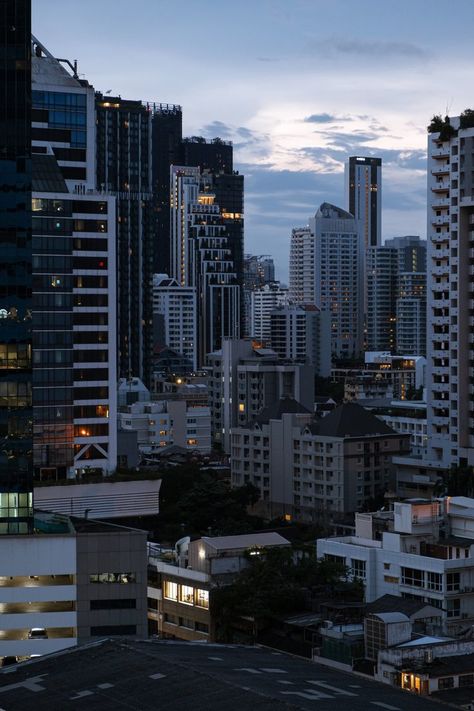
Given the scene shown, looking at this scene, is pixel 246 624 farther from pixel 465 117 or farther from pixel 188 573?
pixel 465 117

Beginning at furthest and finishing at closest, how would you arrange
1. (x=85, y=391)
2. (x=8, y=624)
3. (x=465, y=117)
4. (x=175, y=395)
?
(x=175, y=395)
(x=465, y=117)
(x=85, y=391)
(x=8, y=624)

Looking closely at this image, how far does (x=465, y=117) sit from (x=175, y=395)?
1825 inches

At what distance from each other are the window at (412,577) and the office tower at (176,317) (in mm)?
142362

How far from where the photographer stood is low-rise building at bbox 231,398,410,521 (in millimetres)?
85125

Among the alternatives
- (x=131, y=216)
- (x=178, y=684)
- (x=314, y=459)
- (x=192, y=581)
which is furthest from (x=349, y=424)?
(x=131, y=216)

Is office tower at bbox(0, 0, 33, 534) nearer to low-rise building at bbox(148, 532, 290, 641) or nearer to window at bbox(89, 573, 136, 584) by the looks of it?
window at bbox(89, 573, 136, 584)

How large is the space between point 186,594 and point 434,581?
9.13 m

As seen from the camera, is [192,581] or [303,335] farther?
[303,335]

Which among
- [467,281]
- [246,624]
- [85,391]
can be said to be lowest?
[246,624]

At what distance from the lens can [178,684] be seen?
1372 inches

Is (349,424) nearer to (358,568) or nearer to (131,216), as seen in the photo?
(358,568)

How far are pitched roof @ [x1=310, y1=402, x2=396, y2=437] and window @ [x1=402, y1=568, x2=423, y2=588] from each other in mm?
33855

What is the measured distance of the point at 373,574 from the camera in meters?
53.2

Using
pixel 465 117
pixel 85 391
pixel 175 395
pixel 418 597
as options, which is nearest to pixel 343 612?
pixel 418 597
